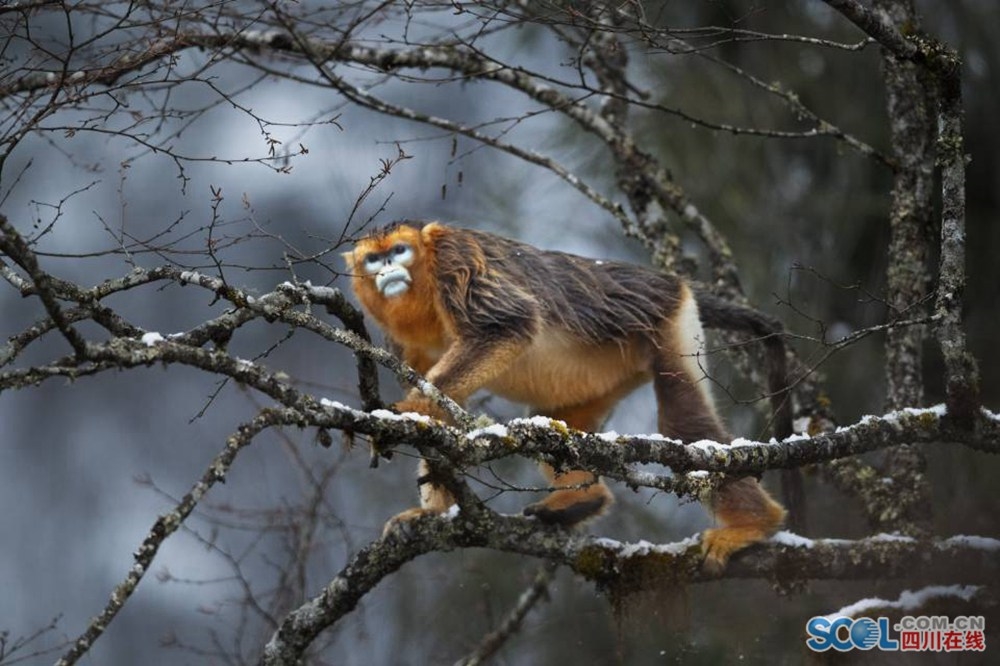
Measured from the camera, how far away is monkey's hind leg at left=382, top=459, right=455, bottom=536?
16.4ft

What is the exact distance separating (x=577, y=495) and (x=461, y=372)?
70cm

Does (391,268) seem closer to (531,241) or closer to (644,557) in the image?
(644,557)

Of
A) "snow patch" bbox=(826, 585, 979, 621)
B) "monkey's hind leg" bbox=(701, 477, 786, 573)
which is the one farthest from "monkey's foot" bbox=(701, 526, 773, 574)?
"snow patch" bbox=(826, 585, 979, 621)

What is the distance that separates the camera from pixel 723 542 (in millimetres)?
5191

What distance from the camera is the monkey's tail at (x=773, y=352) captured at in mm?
5660

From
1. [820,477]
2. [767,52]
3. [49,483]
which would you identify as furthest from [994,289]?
[49,483]

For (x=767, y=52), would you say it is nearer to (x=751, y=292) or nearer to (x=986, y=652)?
(x=751, y=292)

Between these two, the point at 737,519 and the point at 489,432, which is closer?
the point at 489,432

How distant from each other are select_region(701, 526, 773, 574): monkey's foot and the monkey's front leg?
101 centimetres

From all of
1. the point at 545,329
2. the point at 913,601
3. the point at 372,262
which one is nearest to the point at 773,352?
the point at 545,329

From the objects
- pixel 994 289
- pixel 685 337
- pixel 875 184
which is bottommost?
pixel 685 337

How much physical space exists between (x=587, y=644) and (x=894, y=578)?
2.76 meters

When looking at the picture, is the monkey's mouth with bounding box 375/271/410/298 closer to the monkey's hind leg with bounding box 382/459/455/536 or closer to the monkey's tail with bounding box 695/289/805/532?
the monkey's hind leg with bounding box 382/459/455/536

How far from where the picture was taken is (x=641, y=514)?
8.59 m
